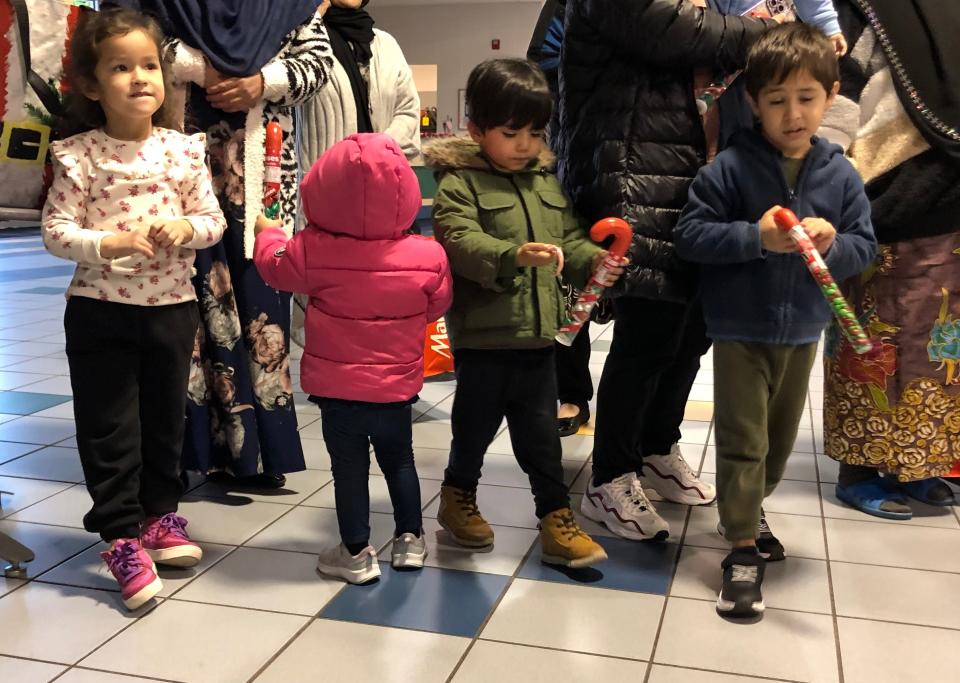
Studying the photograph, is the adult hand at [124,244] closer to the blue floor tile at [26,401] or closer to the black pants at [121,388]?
the black pants at [121,388]

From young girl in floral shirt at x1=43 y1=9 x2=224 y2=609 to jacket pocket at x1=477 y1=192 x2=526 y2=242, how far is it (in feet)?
1.82

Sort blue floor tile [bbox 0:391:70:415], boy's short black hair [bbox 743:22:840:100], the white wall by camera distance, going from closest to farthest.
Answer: boy's short black hair [bbox 743:22:840:100]
blue floor tile [bbox 0:391:70:415]
the white wall

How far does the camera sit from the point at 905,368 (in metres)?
2.40

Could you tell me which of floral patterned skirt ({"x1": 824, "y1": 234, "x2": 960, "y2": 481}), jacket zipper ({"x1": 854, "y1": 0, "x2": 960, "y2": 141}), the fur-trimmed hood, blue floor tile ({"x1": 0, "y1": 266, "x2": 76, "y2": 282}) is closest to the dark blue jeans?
the fur-trimmed hood

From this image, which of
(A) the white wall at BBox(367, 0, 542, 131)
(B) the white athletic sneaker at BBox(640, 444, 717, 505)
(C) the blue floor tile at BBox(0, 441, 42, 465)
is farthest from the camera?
(A) the white wall at BBox(367, 0, 542, 131)

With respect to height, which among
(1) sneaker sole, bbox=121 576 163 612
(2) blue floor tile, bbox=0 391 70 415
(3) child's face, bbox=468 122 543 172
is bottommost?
(2) blue floor tile, bbox=0 391 70 415

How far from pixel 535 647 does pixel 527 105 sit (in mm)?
1043

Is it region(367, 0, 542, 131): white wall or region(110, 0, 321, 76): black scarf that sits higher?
region(367, 0, 542, 131): white wall

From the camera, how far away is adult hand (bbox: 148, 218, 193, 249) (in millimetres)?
1822

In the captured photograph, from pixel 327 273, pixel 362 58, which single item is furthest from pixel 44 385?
pixel 327 273

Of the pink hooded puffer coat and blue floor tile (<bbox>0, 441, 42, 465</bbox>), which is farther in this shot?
blue floor tile (<bbox>0, 441, 42, 465</bbox>)

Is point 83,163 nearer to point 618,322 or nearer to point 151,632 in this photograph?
point 151,632

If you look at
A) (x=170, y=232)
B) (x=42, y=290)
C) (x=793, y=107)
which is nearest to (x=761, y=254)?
(x=793, y=107)

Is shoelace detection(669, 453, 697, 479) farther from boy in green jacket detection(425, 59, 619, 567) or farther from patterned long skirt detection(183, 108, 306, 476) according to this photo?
patterned long skirt detection(183, 108, 306, 476)
